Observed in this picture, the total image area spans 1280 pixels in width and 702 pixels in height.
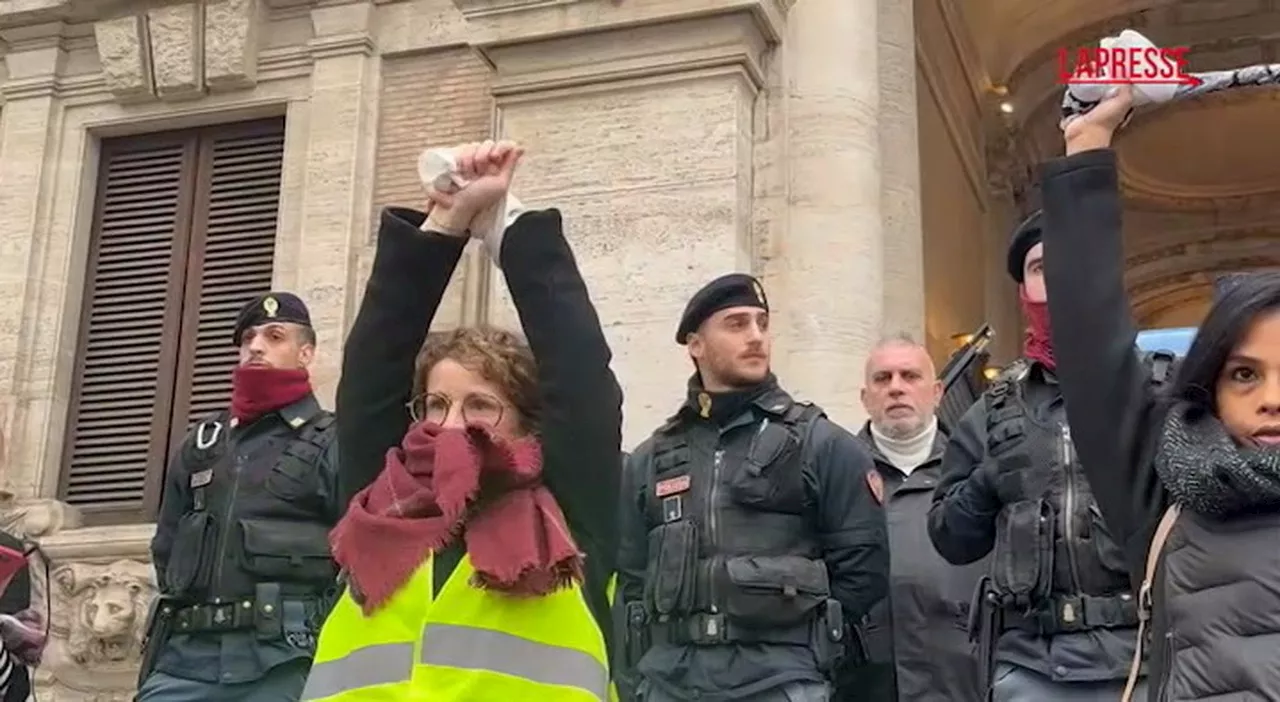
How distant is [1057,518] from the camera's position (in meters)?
4.36

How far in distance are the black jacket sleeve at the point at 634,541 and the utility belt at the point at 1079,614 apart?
1.25 metres

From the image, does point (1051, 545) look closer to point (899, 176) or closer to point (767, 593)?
point (767, 593)

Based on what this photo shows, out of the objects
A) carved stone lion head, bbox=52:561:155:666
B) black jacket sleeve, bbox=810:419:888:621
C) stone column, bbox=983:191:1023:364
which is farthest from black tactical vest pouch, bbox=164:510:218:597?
stone column, bbox=983:191:1023:364

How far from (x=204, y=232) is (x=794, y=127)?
344 cm

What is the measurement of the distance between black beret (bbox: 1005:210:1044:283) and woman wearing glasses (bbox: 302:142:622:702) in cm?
202

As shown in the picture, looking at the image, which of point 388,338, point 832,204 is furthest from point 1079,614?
point 832,204

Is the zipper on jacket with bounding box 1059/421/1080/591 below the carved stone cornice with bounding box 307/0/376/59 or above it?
below

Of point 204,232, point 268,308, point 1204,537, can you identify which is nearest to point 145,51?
point 204,232

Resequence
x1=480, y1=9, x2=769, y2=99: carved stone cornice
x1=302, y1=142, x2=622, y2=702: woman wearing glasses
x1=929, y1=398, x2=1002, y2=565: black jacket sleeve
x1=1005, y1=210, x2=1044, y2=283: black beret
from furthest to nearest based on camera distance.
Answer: x1=480, y1=9, x2=769, y2=99: carved stone cornice < x1=1005, y1=210, x2=1044, y2=283: black beret < x1=929, y1=398, x2=1002, y2=565: black jacket sleeve < x1=302, y1=142, x2=622, y2=702: woman wearing glasses

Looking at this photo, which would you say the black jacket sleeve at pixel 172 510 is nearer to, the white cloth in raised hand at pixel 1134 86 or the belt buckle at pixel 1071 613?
the belt buckle at pixel 1071 613

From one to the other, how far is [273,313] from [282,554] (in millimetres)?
836

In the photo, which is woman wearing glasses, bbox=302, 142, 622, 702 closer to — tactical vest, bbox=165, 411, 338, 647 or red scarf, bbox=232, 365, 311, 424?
tactical vest, bbox=165, 411, 338, 647

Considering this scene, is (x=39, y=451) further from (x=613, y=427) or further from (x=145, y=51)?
(x=613, y=427)

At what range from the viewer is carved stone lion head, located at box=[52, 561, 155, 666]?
27.2ft
